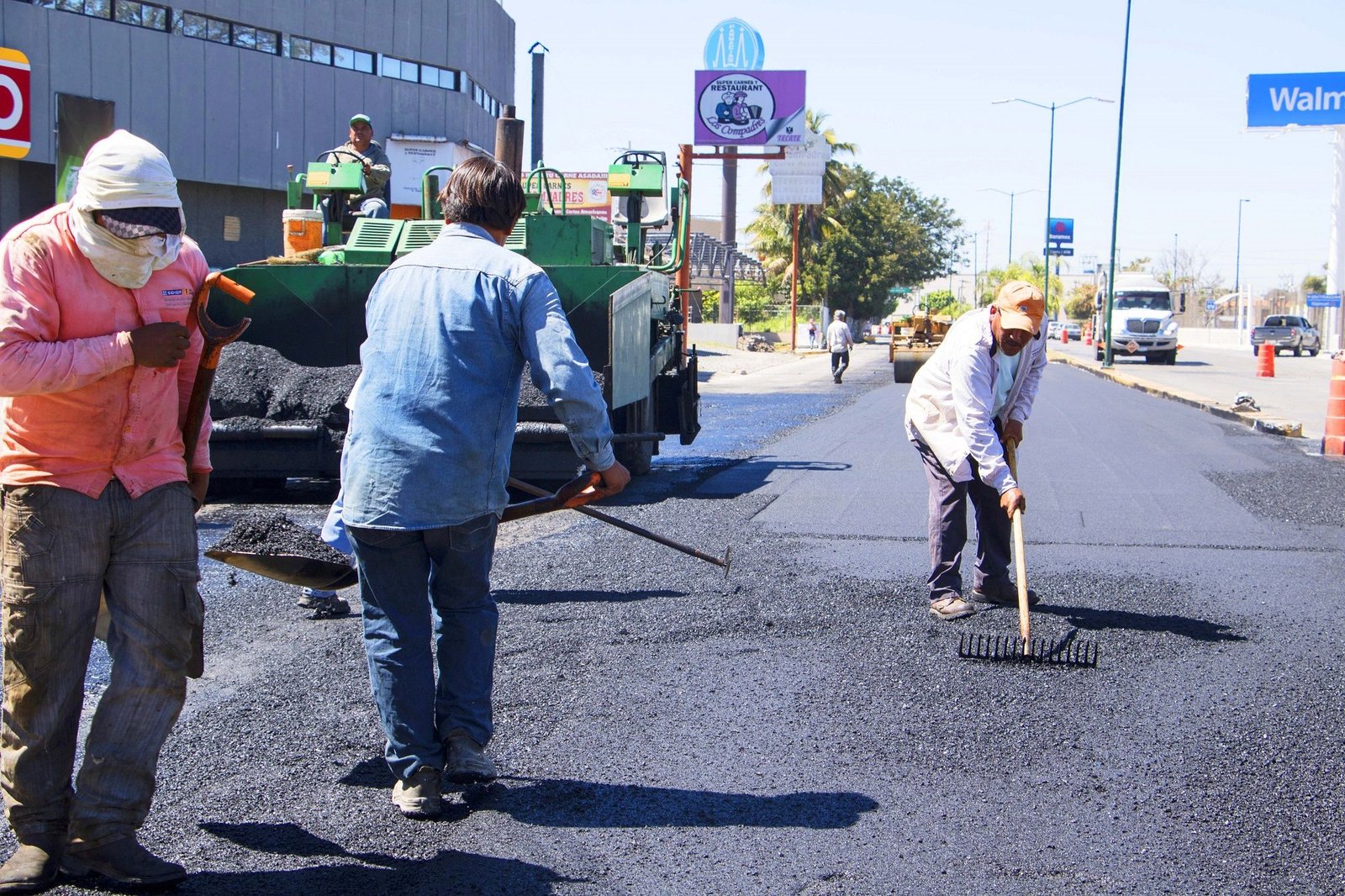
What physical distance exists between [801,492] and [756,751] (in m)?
5.97

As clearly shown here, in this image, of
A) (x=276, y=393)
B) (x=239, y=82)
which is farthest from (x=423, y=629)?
(x=239, y=82)

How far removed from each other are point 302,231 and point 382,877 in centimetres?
891

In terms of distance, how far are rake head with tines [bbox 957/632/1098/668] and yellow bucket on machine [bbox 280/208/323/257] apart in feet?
24.9

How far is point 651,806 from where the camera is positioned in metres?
3.83

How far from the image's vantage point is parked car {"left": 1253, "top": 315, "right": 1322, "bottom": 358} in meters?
49.9

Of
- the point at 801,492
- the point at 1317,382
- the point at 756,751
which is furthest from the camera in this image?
the point at 1317,382

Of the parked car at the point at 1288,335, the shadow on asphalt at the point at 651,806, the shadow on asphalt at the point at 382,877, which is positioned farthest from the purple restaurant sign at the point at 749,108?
the shadow on asphalt at the point at 382,877

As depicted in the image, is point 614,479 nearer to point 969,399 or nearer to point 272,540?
point 969,399

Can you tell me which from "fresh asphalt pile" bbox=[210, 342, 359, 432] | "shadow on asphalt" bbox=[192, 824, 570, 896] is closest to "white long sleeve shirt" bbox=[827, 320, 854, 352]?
"fresh asphalt pile" bbox=[210, 342, 359, 432]

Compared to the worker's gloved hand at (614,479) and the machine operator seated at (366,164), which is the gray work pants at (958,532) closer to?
the worker's gloved hand at (614,479)

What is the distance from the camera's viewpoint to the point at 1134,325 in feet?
126

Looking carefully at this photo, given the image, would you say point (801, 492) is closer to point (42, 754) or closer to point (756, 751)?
point (756, 751)

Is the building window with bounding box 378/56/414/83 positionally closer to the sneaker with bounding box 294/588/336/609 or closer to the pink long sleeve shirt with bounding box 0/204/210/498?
the sneaker with bounding box 294/588/336/609

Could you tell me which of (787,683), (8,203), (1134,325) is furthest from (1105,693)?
(1134,325)
